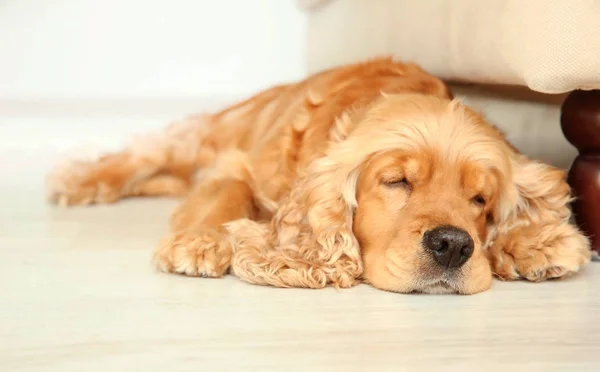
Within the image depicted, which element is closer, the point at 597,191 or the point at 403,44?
the point at 597,191

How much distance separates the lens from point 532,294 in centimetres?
174

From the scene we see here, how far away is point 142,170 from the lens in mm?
2994

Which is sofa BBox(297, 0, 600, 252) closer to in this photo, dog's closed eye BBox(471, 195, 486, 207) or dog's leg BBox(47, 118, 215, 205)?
dog's closed eye BBox(471, 195, 486, 207)

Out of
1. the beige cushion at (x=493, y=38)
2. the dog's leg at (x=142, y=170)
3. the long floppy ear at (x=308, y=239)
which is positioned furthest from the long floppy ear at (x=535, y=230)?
the dog's leg at (x=142, y=170)

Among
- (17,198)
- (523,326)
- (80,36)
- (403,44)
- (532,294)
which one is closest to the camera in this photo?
(523,326)

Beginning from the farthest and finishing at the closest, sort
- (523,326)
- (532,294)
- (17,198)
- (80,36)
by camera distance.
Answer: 1. (80,36)
2. (17,198)
3. (532,294)
4. (523,326)

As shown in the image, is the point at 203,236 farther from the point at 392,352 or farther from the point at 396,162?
the point at 392,352

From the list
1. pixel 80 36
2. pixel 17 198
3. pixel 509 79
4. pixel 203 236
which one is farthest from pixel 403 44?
pixel 80 36

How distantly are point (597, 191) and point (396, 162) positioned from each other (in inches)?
18.2

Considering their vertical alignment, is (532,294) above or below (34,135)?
above

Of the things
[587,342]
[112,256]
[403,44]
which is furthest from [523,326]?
[403,44]

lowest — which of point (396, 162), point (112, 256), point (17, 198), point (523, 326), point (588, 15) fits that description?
point (17, 198)

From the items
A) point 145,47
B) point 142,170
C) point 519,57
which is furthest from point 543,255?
point 145,47

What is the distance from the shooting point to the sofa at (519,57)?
182cm
